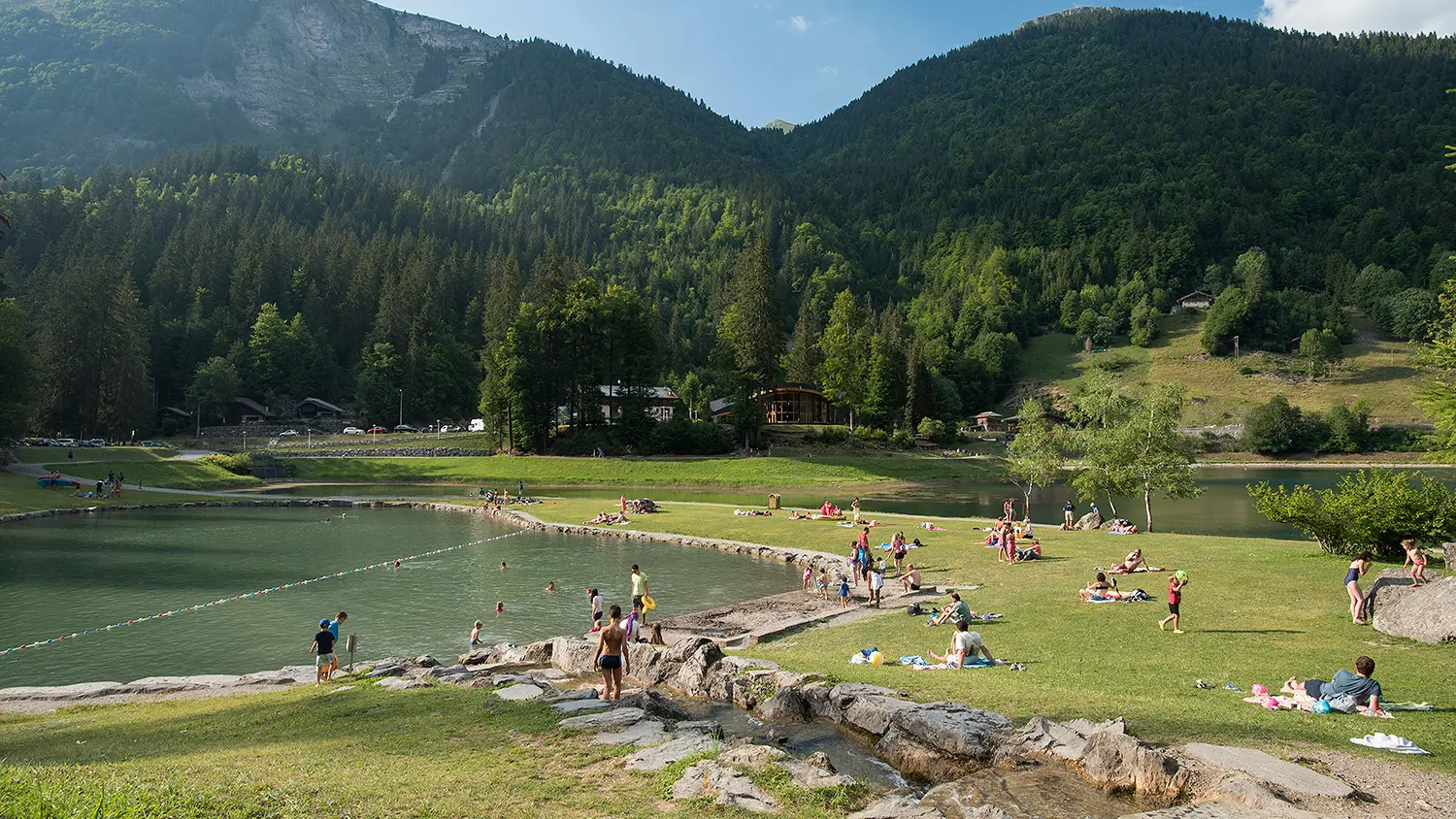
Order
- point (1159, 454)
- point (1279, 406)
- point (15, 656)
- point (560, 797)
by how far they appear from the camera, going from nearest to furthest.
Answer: point (560, 797) → point (15, 656) → point (1159, 454) → point (1279, 406)

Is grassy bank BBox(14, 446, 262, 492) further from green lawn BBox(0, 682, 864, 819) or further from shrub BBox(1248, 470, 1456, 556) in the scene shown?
shrub BBox(1248, 470, 1456, 556)

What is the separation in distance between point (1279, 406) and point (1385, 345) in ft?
205

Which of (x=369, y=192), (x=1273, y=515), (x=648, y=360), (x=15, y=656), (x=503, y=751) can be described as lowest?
(x=15, y=656)

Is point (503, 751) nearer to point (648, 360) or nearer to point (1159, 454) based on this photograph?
point (1159, 454)

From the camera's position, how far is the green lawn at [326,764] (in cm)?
779

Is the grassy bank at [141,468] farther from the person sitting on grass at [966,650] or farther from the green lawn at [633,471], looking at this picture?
the person sitting on grass at [966,650]

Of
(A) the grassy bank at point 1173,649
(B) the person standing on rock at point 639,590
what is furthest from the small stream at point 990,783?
(B) the person standing on rock at point 639,590

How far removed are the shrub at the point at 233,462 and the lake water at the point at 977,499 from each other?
831 centimetres

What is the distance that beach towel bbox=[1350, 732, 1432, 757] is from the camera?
31.5 feet

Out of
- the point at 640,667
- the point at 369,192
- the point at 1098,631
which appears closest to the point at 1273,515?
the point at 1098,631

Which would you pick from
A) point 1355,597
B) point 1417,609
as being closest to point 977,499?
point 1355,597

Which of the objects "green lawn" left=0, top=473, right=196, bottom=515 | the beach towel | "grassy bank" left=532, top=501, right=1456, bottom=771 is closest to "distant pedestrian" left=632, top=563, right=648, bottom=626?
"grassy bank" left=532, top=501, right=1456, bottom=771

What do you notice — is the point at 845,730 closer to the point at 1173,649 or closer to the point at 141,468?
the point at 1173,649

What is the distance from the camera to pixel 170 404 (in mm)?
113812
